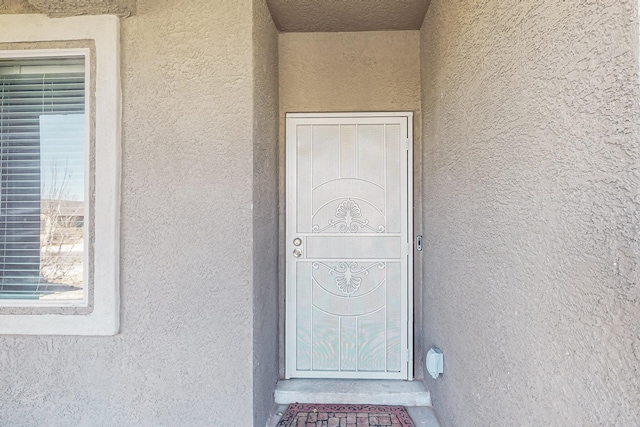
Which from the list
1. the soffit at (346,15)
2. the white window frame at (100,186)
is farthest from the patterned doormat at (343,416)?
the soffit at (346,15)

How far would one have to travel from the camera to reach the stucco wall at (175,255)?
2.35 m

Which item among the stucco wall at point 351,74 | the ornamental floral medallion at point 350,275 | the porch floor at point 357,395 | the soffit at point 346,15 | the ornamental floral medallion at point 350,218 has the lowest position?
the porch floor at point 357,395

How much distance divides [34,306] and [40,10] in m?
2.11

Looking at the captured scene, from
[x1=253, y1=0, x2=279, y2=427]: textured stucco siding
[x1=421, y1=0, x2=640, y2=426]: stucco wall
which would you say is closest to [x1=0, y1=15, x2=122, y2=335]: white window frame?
[x1=253, y1=0, x2=279, y2=427]: textured stucco siding

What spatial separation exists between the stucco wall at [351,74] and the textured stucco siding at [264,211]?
0.19 metres

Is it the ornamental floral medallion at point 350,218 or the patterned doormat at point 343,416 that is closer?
the patterned doormat at point 343,416

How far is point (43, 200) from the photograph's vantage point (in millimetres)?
2471

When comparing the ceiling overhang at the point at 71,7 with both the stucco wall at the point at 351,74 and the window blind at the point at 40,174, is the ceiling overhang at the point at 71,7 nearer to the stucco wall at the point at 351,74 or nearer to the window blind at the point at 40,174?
the window blind at the point at 40,174

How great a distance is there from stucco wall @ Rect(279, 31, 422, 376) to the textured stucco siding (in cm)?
19

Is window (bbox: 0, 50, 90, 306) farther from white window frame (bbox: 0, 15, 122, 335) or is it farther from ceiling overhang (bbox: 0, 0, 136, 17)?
ceiling overhang (bbox: 0, 0, 136, 17)

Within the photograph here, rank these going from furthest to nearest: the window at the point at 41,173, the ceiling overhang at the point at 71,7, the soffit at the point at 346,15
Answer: the soffit at the point at 346,15
the window at the point at 41,173
the ceiling overhang at the point at 71,7

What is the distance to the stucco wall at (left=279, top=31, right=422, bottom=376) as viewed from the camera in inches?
130

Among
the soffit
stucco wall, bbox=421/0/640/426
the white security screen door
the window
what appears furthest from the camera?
the white security screen door

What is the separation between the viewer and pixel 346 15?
3.02m
